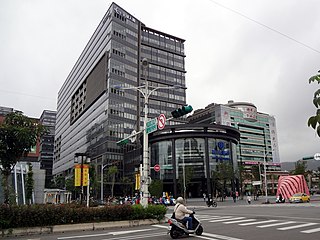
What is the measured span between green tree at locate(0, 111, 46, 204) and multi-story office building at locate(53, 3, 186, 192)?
6273 cm

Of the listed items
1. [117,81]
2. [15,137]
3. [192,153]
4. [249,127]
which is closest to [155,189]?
[192,153]

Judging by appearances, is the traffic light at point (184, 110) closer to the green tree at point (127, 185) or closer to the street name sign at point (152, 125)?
the street name sign at point (152, 125)

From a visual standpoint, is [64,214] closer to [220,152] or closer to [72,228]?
[72,228]

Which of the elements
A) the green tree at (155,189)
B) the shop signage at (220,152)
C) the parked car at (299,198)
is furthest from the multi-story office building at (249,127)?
the parked car at (299,198)

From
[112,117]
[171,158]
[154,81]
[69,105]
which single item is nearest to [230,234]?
[171,158]

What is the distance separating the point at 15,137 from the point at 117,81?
70.7 m

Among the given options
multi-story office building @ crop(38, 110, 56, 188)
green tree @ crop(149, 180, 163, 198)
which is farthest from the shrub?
multi-story office building @ crop(38, 110, 56, 188)

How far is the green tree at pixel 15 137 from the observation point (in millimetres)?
14695

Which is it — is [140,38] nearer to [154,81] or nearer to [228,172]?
[154,81]

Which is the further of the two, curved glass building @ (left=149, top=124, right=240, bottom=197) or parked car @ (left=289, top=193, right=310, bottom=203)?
curved glass building @ (left=149, top=124, right=240, bottom=197)

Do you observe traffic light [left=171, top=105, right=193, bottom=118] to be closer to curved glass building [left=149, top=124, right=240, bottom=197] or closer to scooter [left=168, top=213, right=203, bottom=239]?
scooter [left=168, top=213, right=203, bottom=239]

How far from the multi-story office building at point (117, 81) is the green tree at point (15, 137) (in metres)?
62.7

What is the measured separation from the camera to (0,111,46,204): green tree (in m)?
14.7

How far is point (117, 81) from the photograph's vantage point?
84.4 metres
